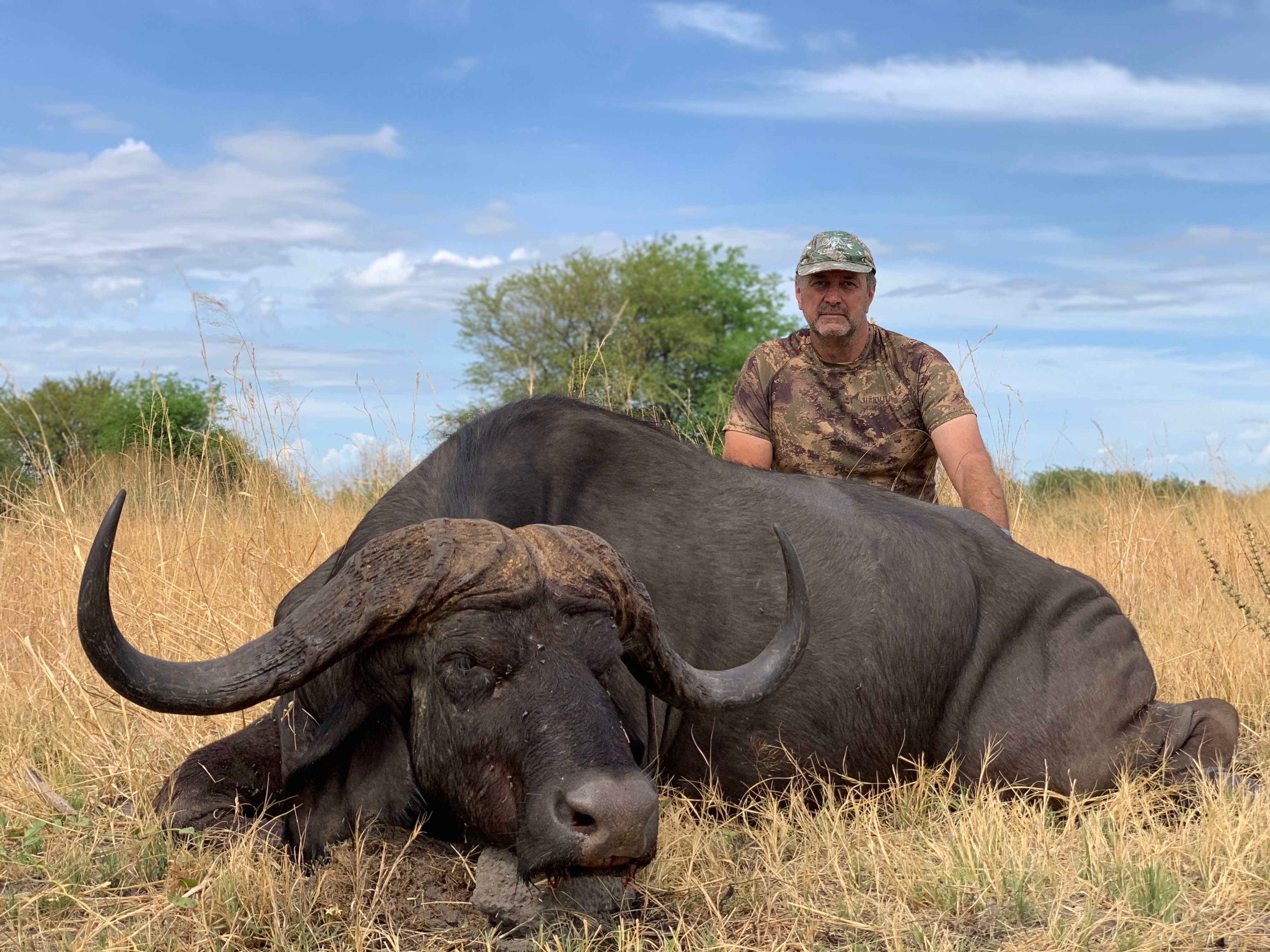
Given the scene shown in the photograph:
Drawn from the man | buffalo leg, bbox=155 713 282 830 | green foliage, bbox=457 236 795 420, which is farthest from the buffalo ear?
green foliage, bbox=457 236 795 420

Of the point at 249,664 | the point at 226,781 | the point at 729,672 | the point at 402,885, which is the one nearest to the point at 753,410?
the point at 729,672

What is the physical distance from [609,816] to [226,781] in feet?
6.07

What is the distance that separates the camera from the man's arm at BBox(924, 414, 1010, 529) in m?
6.42

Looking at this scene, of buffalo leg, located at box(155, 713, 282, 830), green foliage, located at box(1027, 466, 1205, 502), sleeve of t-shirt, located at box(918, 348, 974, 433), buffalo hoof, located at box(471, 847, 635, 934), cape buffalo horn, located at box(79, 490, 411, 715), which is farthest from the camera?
green foliage, located at box(1027, 466, 1205, 502)

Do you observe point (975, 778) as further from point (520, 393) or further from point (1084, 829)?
point (520, 393)

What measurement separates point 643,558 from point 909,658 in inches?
48.0

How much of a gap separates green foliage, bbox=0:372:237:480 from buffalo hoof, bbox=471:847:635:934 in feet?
31.5

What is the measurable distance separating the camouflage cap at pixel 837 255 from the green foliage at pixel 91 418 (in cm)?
740

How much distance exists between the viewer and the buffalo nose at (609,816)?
2834mm

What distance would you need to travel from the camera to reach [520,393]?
27.2 meters

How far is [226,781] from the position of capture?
13.2ft

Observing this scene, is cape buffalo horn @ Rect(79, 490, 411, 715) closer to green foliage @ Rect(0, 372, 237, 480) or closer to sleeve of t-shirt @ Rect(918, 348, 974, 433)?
sleeve of t-shirt @ Rect(918, 348, 974, 433)

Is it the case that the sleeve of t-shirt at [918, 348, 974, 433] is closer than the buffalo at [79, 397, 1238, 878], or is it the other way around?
the buffalo at [79, 397, 1238, 878]

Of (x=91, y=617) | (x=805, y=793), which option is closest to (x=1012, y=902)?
(x=805, y=793)
